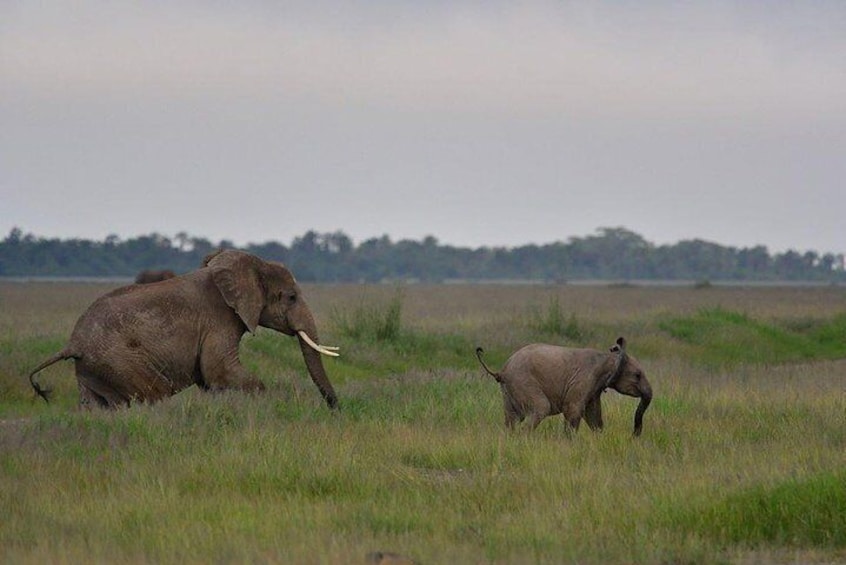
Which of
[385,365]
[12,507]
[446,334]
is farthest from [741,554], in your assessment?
[446,334]

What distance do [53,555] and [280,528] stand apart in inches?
55.3

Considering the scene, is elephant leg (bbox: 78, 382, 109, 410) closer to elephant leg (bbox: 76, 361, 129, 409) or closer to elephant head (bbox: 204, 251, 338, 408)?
elephant leg (bbox: 76, 361, 129, 409)

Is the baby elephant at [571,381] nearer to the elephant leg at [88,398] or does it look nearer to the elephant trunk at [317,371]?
the elephant trunk at [317,371]

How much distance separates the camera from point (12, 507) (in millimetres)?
8812

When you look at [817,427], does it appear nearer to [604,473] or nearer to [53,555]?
[604,473]

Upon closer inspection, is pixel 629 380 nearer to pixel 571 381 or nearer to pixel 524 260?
pixel 571 381

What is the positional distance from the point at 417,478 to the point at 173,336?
12.9ft

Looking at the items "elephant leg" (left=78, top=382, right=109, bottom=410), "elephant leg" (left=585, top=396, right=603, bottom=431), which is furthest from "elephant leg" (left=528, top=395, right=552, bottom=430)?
"elephant leg" (left=78, top=382, right=109, bottom=410)

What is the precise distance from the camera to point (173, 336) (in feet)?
42.9

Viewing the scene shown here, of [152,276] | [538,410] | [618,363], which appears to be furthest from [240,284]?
[618,363]

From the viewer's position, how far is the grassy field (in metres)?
8.02

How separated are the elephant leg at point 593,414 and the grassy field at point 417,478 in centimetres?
23

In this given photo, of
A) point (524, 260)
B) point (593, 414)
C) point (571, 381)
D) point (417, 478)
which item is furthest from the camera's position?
point (524, 260)

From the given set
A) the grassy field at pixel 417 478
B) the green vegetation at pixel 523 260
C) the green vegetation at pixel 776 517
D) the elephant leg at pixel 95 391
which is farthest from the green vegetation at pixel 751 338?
the green vegetation at pixel 523 260
